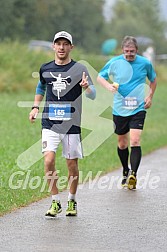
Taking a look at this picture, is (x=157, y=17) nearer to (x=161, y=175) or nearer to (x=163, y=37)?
(x=163, y=37)

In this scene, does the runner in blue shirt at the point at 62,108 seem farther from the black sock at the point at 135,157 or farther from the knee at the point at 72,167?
the black sock at the point at 135,157

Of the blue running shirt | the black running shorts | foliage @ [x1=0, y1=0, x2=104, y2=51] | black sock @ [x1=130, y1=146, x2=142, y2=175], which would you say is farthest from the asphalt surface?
foliage @ [x1=0, y1=0, x2=104, y2=51]

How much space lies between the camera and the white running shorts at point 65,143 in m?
9.52

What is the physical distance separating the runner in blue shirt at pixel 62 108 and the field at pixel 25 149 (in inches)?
31.6

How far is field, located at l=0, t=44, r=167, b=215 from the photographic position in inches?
442

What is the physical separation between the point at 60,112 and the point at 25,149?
6.33 m

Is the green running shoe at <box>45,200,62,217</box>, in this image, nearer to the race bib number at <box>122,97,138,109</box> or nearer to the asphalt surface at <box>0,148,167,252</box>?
the asphalt surface at <box>0,148,167,252</box>

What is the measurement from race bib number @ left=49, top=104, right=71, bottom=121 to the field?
1.24 metres

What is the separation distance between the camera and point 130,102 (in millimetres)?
12062

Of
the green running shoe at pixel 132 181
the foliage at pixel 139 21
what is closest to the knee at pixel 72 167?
the green running shoe at pixel 132 181

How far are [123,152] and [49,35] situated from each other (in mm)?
40001

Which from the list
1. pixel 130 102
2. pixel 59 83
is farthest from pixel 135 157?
pixel 59 83

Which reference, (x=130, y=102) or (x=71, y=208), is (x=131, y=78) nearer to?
(x=130, y=102)

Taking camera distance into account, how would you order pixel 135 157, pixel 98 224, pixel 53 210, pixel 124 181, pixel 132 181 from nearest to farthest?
1. pixel 98 224
2. pixel 53 210
3. pixel 132 181
4. pixel 135 157
5. pixel 124 181
